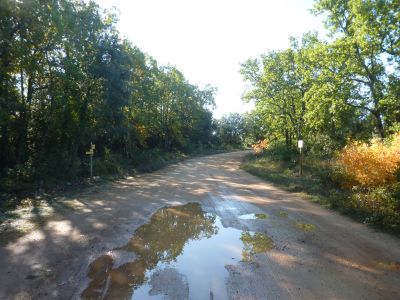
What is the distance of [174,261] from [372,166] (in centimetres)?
827

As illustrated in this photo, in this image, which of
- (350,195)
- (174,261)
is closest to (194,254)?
(174,261)

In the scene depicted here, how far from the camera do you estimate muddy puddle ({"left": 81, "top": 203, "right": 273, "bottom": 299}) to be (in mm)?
4520

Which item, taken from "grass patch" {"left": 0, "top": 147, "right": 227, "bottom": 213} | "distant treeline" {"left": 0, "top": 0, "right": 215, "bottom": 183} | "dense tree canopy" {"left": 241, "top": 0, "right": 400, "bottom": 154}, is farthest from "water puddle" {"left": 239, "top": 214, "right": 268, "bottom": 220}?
"dense tree canopy" {"left": 241, "top": 0, "right": 400, "bottom": 154}

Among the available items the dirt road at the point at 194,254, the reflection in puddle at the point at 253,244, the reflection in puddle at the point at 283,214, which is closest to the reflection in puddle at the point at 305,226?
the dirt road at the point at 194,254

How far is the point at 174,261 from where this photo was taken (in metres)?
5.69

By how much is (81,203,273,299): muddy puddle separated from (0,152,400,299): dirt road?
2cm

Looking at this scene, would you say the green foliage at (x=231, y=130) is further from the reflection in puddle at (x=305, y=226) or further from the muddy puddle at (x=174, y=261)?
the muddy puddle at (x=174, y=261)

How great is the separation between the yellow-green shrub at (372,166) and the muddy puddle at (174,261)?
18.9 feet

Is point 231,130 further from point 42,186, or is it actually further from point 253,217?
point 253,217

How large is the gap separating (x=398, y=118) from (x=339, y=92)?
395cm

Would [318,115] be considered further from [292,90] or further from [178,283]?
[178,283]

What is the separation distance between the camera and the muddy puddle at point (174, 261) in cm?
452

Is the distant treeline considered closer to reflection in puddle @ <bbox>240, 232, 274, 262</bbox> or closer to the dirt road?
the dirt road

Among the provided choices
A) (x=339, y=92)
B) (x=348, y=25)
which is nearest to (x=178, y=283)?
(x=339, y=92)
